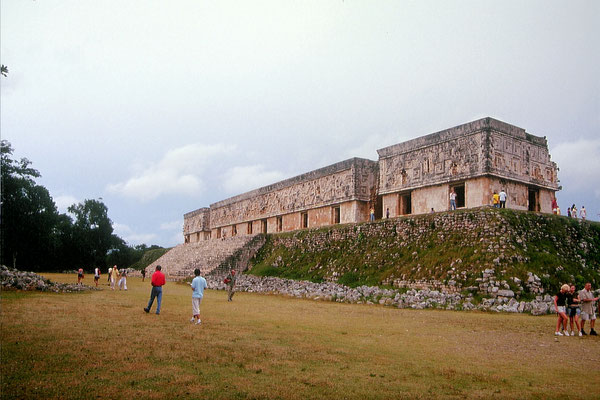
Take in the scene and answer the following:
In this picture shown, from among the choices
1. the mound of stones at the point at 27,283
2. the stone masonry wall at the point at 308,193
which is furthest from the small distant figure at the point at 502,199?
the mound of stones at the point at 27,283

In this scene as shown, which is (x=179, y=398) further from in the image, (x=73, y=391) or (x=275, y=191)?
(x=275, y=191)

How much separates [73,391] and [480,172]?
16422 millimetres

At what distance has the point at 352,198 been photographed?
24109 millimetres

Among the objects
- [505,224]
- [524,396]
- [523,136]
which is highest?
[523,136]

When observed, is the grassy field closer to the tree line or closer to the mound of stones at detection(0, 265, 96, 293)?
the mound of stones at detection(0, 265, 96, 293)

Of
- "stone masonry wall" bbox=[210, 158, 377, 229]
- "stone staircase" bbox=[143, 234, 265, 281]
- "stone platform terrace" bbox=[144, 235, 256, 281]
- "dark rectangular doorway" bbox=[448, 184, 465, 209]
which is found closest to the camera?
"dark rectangular doorway" bbox=[448, 184, 465, 209]

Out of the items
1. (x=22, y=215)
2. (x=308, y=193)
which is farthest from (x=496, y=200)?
(x=22, y=215)

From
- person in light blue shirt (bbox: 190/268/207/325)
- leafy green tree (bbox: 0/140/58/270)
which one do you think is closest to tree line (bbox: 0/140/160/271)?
leafy green tree (bbox: 0/140/58/270)

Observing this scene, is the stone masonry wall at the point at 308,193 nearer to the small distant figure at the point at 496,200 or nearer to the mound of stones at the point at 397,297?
the mound of stones at the point at 397,297

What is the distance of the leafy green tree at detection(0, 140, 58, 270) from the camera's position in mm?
25375

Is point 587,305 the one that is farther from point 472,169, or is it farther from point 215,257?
point 215,257

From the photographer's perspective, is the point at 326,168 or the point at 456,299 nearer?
the point at 456,299

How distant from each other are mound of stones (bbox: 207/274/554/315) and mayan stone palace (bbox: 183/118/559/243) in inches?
215

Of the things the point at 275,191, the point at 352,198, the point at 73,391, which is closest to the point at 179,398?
the point at 73,391
